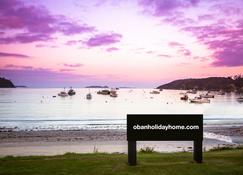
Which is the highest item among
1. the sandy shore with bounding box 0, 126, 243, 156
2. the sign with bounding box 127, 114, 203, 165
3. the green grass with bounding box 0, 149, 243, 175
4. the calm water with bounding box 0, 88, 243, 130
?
the sign with bounding box 127, 114, 203, 165

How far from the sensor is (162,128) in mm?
11320

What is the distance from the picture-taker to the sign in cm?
1124

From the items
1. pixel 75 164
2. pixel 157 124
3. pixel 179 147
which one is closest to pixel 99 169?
pixel 75 164

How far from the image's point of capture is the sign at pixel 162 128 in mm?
11242

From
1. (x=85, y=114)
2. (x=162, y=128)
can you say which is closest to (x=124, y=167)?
(x=162, y=128)

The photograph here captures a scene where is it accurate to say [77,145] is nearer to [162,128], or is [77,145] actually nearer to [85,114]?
[162,128]

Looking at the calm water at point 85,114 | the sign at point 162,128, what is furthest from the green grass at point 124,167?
the calm water at point 85,114

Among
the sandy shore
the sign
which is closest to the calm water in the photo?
the sandy shore

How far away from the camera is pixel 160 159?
41.7 ft

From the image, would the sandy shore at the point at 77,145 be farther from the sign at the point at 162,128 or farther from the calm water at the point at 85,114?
the calm water at the point at 85,114

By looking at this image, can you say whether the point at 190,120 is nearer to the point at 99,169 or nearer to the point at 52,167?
the point at 99,169

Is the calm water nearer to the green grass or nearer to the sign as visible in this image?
the green grass

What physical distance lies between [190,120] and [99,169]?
10.4 ft

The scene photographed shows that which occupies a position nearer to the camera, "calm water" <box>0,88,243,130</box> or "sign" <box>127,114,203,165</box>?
"sign" <box>127,114,203,165</box>
